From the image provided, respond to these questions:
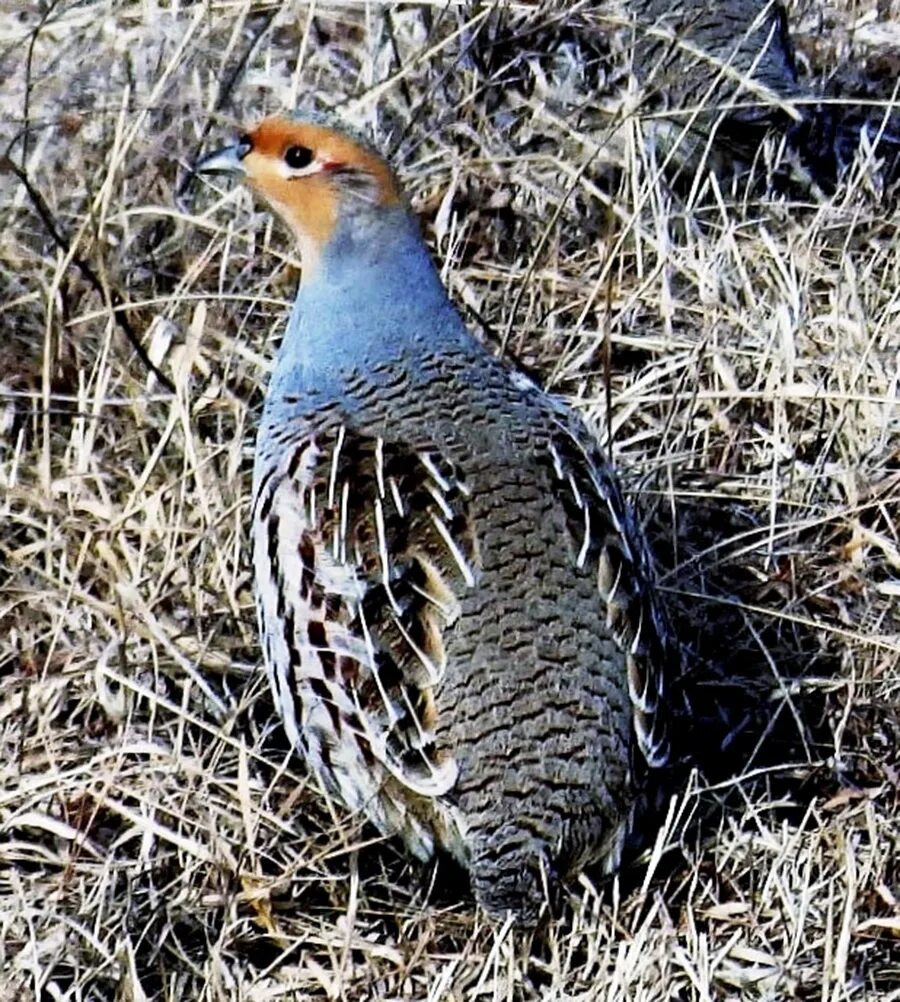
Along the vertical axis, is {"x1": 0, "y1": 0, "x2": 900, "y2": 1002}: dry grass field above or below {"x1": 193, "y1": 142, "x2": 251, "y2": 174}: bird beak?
below

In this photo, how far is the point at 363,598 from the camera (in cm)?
389

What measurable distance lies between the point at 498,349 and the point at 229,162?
1037 mm

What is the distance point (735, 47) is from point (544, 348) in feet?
4.39

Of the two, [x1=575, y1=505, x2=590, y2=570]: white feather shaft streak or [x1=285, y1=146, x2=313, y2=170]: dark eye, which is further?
[x1=285, y1=146, x2=313, y2=170]: dark eye

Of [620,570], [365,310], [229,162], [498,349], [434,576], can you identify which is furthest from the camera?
[498,349]

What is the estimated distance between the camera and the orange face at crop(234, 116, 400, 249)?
4348mm

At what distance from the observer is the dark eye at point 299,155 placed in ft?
14.3

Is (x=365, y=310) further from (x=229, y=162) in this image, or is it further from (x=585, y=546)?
(x=585, y=546)

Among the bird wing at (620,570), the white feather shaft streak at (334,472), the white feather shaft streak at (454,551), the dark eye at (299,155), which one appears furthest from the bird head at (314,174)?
the white feather shaft streak at (454,551)

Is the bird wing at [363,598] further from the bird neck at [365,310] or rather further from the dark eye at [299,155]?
the dark eye at [299,155]

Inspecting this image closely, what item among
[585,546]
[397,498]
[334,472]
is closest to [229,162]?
[334,472]

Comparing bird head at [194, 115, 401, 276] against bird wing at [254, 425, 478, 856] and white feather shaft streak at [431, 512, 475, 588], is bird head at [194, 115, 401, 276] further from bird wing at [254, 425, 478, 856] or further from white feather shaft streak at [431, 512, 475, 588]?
white feather shaft streak at [431, 512, 475, 588]

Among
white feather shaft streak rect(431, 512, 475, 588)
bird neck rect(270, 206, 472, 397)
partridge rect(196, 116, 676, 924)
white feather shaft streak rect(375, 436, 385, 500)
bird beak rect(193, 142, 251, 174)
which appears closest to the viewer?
partridge rect(196, 116, 676, 924)

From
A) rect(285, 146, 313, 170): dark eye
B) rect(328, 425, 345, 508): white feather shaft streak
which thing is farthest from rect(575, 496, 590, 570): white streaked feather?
rect(285, 146, 313, 170): dark eye
